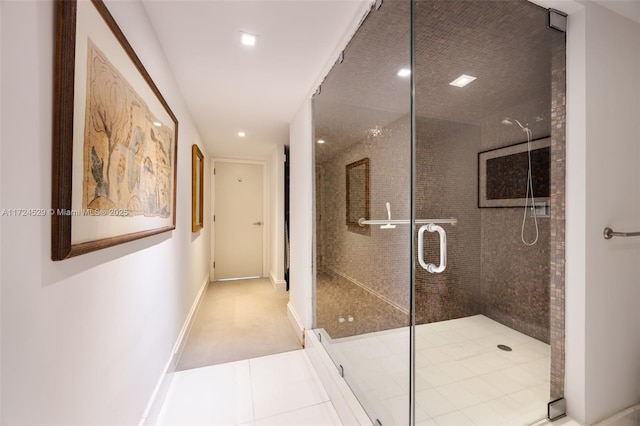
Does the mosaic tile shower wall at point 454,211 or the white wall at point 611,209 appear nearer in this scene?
the white wall at point 611,209

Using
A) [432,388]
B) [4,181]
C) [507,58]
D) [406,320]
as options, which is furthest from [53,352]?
[507,58]

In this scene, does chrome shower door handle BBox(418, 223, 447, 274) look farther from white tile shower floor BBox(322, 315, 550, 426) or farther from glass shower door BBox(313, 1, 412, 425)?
white tile shower floor BBox(322, 315, 550, 426)

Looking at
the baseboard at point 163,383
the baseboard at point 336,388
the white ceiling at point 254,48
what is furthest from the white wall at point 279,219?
the baseboard at point 336,388

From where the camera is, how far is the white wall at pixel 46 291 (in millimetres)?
549

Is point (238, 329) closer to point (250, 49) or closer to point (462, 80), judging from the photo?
point (250, 49)

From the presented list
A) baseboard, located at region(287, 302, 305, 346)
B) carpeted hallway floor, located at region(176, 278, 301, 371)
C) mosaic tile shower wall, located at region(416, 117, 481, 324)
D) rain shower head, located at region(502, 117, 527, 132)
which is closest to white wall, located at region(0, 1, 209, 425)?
carpeted hallway floor, located at region(176, 278, 301, 371)

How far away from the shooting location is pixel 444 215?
1.86 m

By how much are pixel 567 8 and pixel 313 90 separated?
1568 mm

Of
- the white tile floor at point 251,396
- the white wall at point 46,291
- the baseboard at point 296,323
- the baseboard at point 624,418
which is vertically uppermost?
the white wall at point 46,291

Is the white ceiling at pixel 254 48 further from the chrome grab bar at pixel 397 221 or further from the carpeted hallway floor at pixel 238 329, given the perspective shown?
the carpeted hallway floor at pixel 238 329

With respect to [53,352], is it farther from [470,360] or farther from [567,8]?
[567,8]

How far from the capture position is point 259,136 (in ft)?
11.5

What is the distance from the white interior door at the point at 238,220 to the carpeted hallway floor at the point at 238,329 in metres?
0.80

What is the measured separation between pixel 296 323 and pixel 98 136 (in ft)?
7.54
